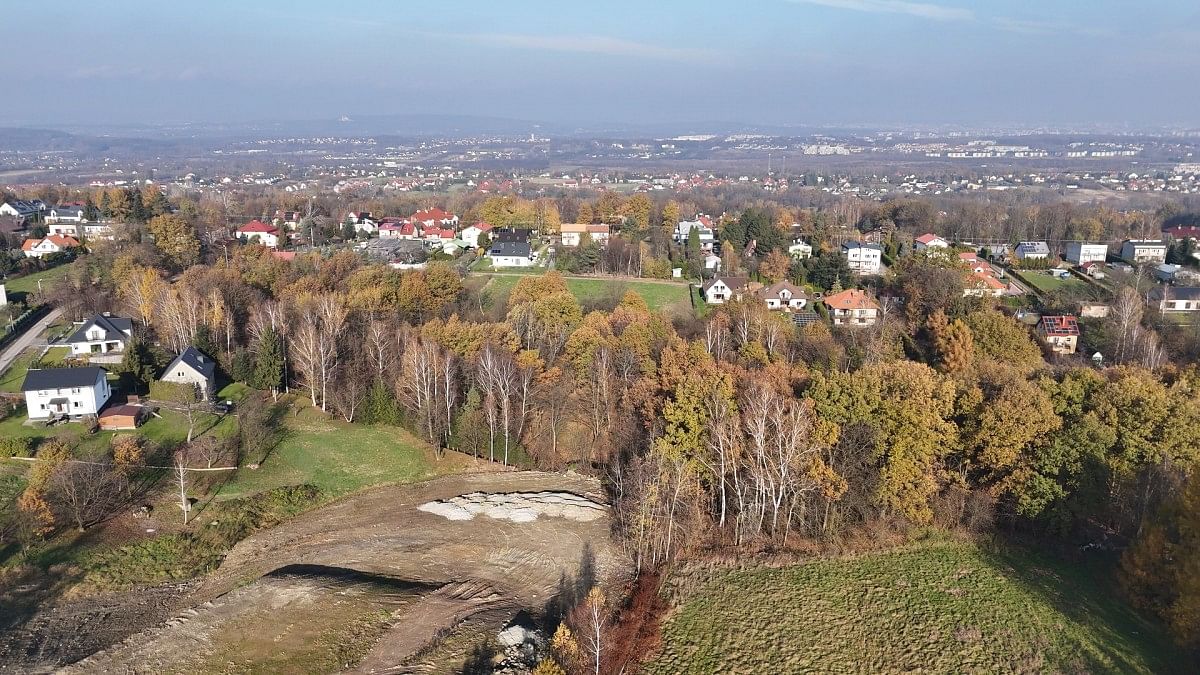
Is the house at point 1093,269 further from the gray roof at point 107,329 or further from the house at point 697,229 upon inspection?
the gray roof at point 107,329

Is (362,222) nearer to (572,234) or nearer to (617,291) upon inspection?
(572,234)

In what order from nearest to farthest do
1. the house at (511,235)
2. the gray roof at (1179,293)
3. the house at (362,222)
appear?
Result: 1. the gray roof at (1179,293)
2. the house at (511,235)
3. the house at (362,222)

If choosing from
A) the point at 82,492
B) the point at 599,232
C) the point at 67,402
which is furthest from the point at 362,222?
the point at 82,492

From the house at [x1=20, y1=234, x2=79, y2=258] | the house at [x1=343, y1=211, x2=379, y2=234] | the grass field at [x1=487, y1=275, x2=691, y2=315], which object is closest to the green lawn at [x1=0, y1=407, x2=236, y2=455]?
the grass field at [x1=487, y1=275, x2=691, y2=315]

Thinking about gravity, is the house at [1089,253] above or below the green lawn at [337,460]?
above

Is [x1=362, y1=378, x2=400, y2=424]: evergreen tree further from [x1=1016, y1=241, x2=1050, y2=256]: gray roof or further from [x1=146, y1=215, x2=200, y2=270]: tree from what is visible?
[x1=1016, y1=241, x2=1050, y2=256]: gray roof

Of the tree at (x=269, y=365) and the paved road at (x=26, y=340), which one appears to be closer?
the tree at (x=269, y=365)

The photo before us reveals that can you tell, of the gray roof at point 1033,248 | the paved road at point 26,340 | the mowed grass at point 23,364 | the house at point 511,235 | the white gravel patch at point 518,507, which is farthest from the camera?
the house at point 511,235

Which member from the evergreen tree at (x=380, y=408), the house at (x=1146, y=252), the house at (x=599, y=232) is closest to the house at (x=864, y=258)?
the house at (x=599, y=232)
